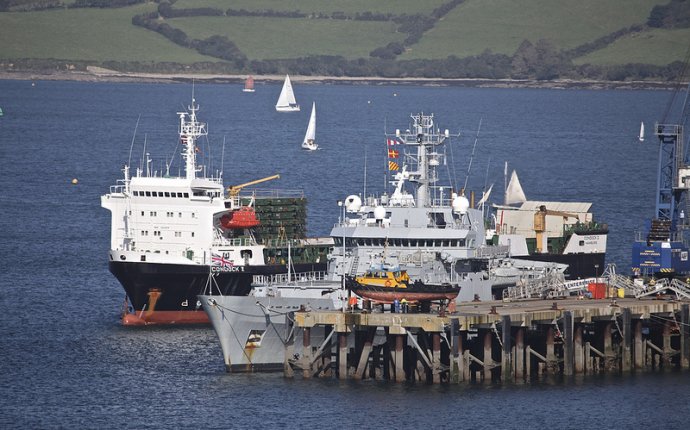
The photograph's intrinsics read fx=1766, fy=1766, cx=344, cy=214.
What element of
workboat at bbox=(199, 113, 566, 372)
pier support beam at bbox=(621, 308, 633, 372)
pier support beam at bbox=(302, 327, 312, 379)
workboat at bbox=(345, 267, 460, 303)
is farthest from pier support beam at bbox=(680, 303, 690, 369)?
pier support beam at bbox=(302, 327, 312, 379)

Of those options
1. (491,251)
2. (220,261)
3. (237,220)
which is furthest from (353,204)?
(237,220)

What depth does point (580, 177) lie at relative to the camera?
159 m

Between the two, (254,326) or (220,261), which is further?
(220,261)

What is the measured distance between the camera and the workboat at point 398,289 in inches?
2682

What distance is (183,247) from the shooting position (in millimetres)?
86438

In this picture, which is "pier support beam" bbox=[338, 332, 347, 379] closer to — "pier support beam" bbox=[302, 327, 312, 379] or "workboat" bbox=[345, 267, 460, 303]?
"pier support beam" bbox=[302, 327, 312, 379]

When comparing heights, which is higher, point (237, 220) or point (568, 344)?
point (237, 220)

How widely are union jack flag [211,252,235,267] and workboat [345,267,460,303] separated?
672 inches

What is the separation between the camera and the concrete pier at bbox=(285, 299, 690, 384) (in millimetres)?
66688

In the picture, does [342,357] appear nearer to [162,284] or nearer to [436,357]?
[436,357]

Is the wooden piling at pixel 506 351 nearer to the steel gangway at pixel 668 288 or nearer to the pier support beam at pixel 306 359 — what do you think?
the pier support beam at pixel 306 359

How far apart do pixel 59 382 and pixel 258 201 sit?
2440cm

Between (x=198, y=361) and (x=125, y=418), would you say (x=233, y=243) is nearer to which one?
(x=198, y=361)

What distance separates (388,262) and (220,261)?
14.2 metres
